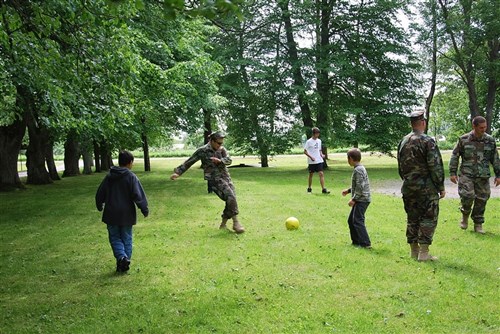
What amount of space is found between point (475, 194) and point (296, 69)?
67.2 ft

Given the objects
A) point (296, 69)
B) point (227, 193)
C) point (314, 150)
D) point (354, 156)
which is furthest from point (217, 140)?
point (296, 69)

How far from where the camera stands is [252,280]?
609 centimetres

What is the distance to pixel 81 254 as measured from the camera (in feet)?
26.1

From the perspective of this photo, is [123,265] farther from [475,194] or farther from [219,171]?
[475,194]

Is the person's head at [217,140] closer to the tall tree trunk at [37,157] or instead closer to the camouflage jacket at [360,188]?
the camouflage jacket at [360,188]

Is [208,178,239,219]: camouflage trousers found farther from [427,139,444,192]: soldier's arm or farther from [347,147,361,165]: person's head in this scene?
[427,139,444,192]: soldier's arm

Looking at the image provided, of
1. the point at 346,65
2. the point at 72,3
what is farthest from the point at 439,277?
the point at 346,65

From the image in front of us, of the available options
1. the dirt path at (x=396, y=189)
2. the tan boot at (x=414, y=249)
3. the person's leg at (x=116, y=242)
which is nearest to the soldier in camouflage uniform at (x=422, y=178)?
the tan boot at (x=414, y=249)

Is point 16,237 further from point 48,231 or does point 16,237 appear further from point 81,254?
point 81,254

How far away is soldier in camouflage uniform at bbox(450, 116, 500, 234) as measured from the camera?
341 inches

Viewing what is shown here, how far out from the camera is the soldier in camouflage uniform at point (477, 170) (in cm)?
866

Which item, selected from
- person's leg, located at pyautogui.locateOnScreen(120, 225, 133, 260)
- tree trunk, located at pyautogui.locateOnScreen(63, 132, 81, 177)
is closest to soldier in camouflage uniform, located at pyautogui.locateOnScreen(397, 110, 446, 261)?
person's leg, located at pyautogui.locateOnScreen(120, 225, 133, 260)

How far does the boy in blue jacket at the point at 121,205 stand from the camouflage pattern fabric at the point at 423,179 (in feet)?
13.0

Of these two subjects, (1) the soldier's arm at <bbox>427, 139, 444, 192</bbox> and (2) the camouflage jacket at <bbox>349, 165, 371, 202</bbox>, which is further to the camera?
(2) the camouflage jacket at <bbox>349, 165, 371, 202</bbox>
